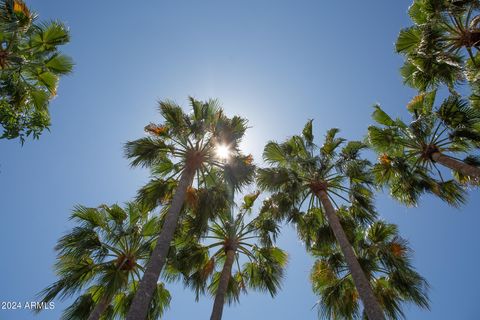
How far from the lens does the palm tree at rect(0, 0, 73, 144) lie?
8073 millimetres

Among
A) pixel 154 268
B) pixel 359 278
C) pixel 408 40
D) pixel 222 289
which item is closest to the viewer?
pixel 154 268

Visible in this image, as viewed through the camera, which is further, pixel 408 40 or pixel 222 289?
pixel 408 40

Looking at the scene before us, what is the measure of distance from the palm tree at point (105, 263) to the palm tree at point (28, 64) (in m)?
4.10

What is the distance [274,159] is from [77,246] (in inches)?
337

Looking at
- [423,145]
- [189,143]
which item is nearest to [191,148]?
[189,143]

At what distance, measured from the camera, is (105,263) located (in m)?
11.3

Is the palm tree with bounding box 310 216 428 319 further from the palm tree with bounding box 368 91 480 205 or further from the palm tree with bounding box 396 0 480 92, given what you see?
the palm tree with bounding box 396 0 480 92

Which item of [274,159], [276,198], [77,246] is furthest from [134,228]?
[274,159]

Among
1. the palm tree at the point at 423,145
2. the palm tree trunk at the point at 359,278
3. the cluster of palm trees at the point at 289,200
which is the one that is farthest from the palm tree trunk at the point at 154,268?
the palm tree at the point at 423,145

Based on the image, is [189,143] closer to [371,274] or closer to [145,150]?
[145,150]

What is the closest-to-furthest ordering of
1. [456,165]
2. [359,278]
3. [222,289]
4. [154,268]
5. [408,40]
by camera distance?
[154,268] → [359,278] → [222,289] → [456,165] → [408,40]

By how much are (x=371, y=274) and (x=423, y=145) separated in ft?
18.6

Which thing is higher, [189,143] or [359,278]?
[189,143]

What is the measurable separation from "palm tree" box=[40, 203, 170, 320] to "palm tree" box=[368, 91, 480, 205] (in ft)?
33.0
